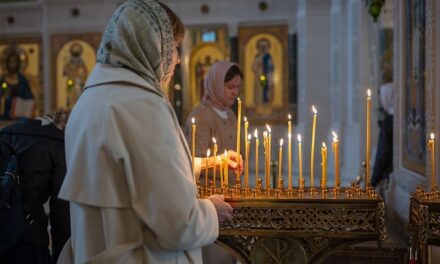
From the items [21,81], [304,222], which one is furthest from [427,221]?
[21,81]

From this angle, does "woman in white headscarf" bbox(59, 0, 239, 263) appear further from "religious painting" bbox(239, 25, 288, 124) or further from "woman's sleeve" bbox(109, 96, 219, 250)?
"religious painting" bbox(239, 25, 288, 124)

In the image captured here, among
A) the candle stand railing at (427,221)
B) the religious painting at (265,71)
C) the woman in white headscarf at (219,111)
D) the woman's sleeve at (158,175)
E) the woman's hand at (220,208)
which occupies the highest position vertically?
the religious painting at (265,71)

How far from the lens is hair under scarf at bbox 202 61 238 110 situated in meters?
3.65

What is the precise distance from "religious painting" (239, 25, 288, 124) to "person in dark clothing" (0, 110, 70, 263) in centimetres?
856

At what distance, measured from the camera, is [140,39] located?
5.49 ft

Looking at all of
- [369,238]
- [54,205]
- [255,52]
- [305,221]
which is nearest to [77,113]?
[305,221]

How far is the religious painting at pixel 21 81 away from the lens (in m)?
13.1

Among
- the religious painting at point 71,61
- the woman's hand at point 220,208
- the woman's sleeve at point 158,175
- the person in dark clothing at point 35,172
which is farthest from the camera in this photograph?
the religious painting at point 71,61

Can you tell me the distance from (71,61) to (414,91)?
10.2m

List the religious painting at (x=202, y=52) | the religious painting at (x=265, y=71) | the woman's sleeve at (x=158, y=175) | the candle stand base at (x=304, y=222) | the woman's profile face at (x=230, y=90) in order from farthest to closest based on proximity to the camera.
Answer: the religious painting at (x=202, y=52) → the religious painting at (x=265, y=71) → the woman's profile face at (x=230, y=90) → the candle stand base at (x=304, y=222) → the woman's sleeve at (x=158, y=175)

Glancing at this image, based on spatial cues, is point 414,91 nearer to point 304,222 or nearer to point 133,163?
point 304,222

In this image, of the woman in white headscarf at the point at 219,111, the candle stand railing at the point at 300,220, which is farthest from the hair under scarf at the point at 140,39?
the woman in white headscarf at the point at 219,111

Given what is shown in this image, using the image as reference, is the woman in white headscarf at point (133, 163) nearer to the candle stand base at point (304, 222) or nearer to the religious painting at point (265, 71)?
the candle stand base at point (304, 222)

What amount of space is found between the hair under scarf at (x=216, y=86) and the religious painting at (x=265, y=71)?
8.01 m
